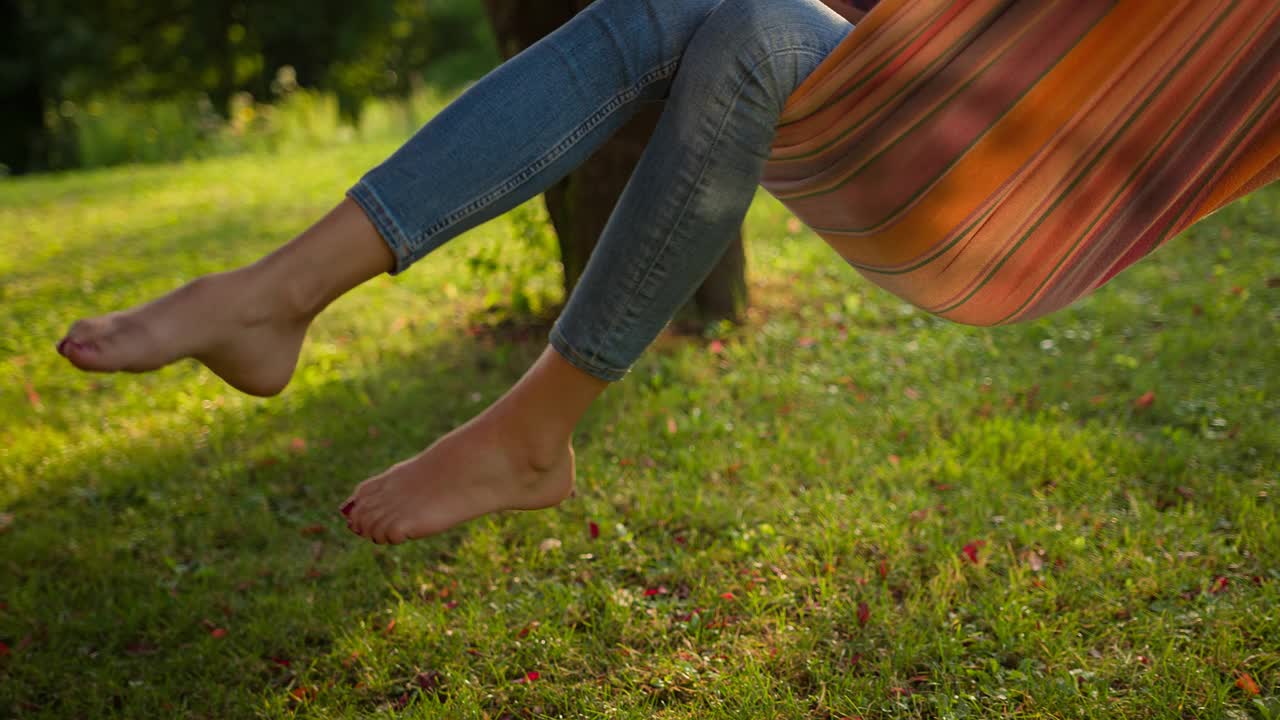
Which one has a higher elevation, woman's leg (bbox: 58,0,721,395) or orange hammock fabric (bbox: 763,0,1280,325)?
orange hammock fabric (bbox: 763,0,1280,325)

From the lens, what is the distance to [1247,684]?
1.49 metres

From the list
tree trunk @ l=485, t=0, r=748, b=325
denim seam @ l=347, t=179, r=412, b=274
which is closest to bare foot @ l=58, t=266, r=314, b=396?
denim seam @ l=347, t=179, r=412, b=274

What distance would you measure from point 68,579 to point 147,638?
34 cm

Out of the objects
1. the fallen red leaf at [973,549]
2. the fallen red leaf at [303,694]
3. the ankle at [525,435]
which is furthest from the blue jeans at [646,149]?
the fallen red leaf at [973,549]

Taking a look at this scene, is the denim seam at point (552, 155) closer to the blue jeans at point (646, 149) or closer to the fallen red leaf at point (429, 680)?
the blue jeans at point (646, 149)

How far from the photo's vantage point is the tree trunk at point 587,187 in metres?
2.93

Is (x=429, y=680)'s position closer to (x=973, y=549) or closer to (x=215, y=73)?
(x=973, y=549)

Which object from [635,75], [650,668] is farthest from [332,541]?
[635,75]

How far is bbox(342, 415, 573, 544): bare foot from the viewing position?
152 cm

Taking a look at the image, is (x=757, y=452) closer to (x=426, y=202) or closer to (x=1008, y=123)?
(x=1008, y=123)

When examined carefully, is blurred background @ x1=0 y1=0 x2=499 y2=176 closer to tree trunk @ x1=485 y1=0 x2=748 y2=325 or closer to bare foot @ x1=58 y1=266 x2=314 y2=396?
tree trunk @ x1=485 y1=0 x2=748 y2=325

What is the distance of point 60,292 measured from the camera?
440 cm

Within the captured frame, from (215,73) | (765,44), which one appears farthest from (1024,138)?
(215,73)

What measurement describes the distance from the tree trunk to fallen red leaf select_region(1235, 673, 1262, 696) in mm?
1844
